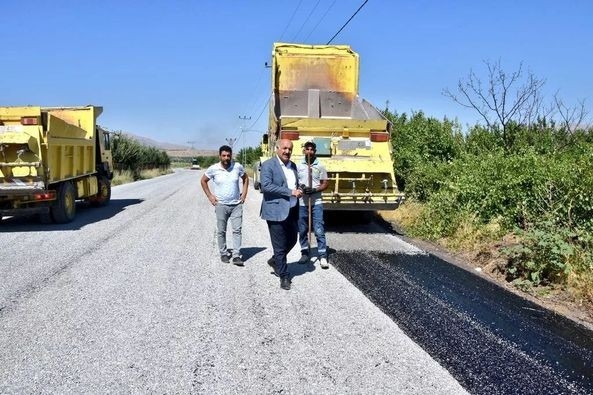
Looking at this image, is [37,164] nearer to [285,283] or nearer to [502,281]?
[285,283]

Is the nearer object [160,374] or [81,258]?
[160,374]

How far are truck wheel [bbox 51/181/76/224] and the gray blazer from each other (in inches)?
271

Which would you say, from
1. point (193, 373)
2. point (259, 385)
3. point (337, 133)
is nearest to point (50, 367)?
point (193, 373)

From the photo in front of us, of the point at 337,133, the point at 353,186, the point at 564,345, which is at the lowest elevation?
the point at 564,345

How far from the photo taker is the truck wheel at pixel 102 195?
1455 centimetres

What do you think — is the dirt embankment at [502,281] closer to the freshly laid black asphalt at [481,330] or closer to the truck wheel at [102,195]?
the freshly laid black asphalt at [481,330]

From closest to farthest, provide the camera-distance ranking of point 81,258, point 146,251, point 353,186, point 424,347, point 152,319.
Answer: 1. point 424,347
2. point 152,319
3. point 81,258
4. point 146,251
5. point 353,186

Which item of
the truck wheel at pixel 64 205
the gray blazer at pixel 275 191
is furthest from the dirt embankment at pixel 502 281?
the truck wheel at pixel 64 205

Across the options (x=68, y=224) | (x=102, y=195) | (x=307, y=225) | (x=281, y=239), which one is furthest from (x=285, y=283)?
(x=102, y=195)

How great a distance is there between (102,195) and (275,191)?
10.9 meters

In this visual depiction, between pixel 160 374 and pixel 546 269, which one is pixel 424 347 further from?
pixel 546 269

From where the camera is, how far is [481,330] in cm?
439

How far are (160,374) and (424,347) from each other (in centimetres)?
205

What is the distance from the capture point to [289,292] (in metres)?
5.46
